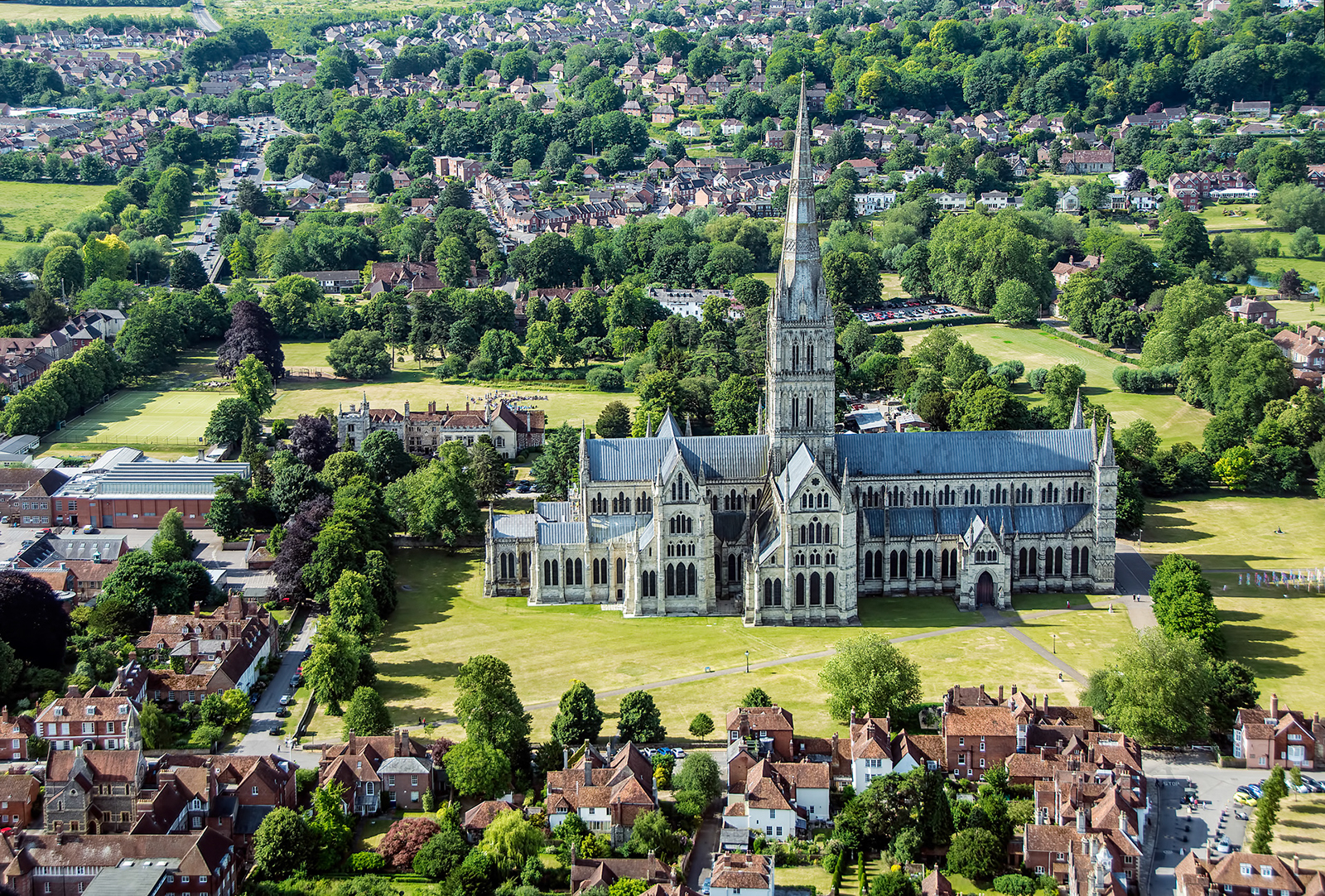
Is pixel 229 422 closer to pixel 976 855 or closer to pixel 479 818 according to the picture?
pixel 479 818

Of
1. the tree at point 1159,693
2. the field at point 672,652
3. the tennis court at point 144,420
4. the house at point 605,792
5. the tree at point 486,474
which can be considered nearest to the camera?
the house at point 605,792

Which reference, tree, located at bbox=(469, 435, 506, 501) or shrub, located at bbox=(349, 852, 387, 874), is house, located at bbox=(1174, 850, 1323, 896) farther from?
tree, located at bbox=(469, 435, 506, 501)

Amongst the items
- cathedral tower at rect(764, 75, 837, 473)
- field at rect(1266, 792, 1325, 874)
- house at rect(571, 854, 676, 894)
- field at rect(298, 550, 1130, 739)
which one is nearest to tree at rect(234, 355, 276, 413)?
field at rect(298, 550, 1130, 739)

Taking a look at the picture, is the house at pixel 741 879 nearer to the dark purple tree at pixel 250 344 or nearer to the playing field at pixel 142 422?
the playing field at pixel 142 422

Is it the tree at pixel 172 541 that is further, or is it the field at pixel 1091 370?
the field at pixel 1091 370

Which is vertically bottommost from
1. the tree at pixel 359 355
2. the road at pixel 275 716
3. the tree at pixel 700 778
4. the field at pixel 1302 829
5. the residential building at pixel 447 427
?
the field at pixel 1302 829

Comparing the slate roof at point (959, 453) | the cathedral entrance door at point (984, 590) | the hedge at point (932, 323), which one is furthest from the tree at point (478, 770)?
the hedge at point (932, 323)

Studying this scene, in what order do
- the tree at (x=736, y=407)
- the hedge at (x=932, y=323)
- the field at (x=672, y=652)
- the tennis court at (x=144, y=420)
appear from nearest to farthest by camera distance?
the field at (x=672, y=652), the tree at (x=736, y=407), the tennis court at (x=144, y=420), the hedge at (x=932, y=323)

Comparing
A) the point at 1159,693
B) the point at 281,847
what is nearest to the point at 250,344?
the point at 281,847

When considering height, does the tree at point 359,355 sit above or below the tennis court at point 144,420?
above
